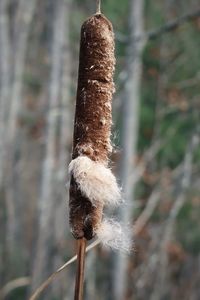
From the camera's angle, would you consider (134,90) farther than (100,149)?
Yes

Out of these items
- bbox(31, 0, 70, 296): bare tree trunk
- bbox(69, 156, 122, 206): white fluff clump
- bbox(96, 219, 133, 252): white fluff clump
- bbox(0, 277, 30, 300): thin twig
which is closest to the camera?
bbox(69, 156, 122, 206): white fluff clump

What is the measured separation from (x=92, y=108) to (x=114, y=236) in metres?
0.34

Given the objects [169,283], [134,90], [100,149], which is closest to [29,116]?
[169,283]

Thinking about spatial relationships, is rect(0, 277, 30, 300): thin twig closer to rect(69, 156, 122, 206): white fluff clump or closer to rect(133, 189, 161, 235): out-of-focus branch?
rect(133, 189, 161, 235): out-of-focus branch

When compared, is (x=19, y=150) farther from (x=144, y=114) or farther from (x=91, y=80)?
(x=91, y=80)

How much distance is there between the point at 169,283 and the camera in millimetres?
13352

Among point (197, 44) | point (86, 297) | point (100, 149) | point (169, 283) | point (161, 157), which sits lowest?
point (169, 283)

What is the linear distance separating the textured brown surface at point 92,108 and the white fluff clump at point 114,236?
0.08 meters

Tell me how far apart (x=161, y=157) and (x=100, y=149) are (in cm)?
1281

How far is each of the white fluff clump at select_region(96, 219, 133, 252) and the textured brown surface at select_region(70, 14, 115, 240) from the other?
82 mm

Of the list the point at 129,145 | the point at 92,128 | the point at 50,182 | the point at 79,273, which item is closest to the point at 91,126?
the point at 92,128

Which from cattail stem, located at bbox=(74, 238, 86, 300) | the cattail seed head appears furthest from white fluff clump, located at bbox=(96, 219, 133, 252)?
cattail stem, located at bbox=(74, 238, 86, 300)

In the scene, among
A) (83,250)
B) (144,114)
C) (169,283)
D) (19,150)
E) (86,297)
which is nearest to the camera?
(83,250)

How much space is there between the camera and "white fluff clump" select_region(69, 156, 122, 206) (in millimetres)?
1451
